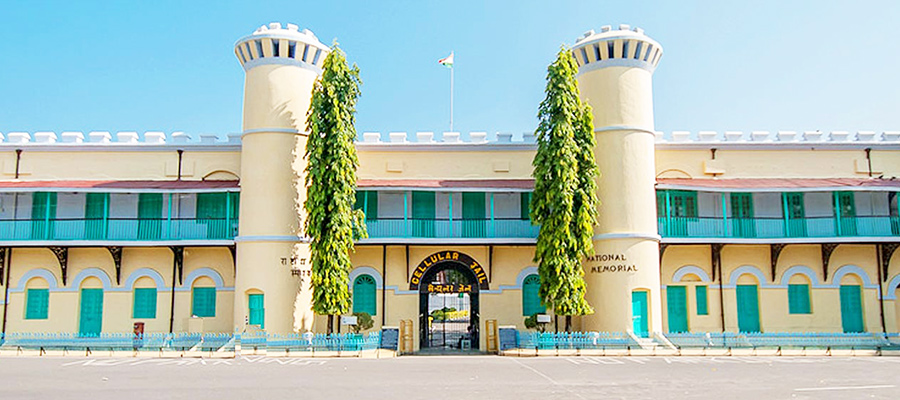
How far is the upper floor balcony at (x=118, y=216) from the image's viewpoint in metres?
25.2

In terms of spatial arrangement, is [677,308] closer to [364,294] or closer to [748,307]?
[748,307]

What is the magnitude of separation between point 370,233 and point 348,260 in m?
1.94

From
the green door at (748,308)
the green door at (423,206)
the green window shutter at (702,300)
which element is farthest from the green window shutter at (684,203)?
the green door at (423,206)

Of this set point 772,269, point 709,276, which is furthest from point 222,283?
point 772,269

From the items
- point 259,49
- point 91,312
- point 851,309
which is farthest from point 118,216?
point 851,309

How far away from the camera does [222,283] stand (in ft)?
84.7

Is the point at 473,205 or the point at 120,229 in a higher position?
the point at 473,205

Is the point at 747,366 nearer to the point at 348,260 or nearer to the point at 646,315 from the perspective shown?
the point at 646,315

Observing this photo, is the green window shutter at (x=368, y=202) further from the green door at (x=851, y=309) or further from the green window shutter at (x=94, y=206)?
the green door at (x=851, y=309)

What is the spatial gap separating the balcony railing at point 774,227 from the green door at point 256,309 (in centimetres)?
1337

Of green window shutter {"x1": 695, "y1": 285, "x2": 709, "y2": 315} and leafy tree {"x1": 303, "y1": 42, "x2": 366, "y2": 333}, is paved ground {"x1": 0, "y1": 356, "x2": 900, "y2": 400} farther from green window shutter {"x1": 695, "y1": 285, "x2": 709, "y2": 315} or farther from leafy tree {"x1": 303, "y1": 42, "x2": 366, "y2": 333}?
green window shutter {"x1": 695, "y1": 285, "x2": 709, "y2": 315}

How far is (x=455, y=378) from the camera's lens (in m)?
16.2

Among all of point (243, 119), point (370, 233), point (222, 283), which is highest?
point (243, 119)

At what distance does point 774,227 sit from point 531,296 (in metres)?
8.64
